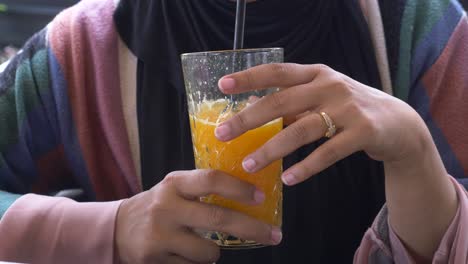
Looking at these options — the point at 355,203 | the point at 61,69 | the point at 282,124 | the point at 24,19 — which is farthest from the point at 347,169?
the point at 24,19

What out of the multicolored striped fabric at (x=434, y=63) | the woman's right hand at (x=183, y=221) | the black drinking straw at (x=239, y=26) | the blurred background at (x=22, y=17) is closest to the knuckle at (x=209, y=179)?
the woman's right hand at (x=183, y=221)

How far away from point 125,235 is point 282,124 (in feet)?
1.09

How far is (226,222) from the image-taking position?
2.68ft

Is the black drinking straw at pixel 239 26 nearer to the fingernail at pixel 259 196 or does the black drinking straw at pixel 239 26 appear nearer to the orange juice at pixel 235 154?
the orange juice at pixel 235 154

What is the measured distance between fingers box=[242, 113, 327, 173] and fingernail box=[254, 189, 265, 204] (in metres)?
0.06

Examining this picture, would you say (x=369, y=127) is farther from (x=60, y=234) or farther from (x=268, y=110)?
(x=60, y=234)

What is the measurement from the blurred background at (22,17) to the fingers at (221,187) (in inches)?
71.9

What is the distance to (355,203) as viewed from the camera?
50.3 inches


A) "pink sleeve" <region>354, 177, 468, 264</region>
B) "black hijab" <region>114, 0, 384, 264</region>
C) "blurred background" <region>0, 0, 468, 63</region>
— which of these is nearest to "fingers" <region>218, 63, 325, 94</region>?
"pink sleeve" <region>354, 177, 468, 264</region>

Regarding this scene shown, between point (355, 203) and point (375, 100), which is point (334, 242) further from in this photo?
point (375, 100)

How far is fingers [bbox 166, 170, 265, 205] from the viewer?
31.4 inches

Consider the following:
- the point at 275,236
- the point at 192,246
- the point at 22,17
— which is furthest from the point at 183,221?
the point at 22,17

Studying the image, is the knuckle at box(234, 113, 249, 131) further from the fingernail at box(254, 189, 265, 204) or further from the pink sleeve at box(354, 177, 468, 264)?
the pink sleeve at box(354, 177, 468, 264)

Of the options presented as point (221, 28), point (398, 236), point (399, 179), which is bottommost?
point (398, 236)
